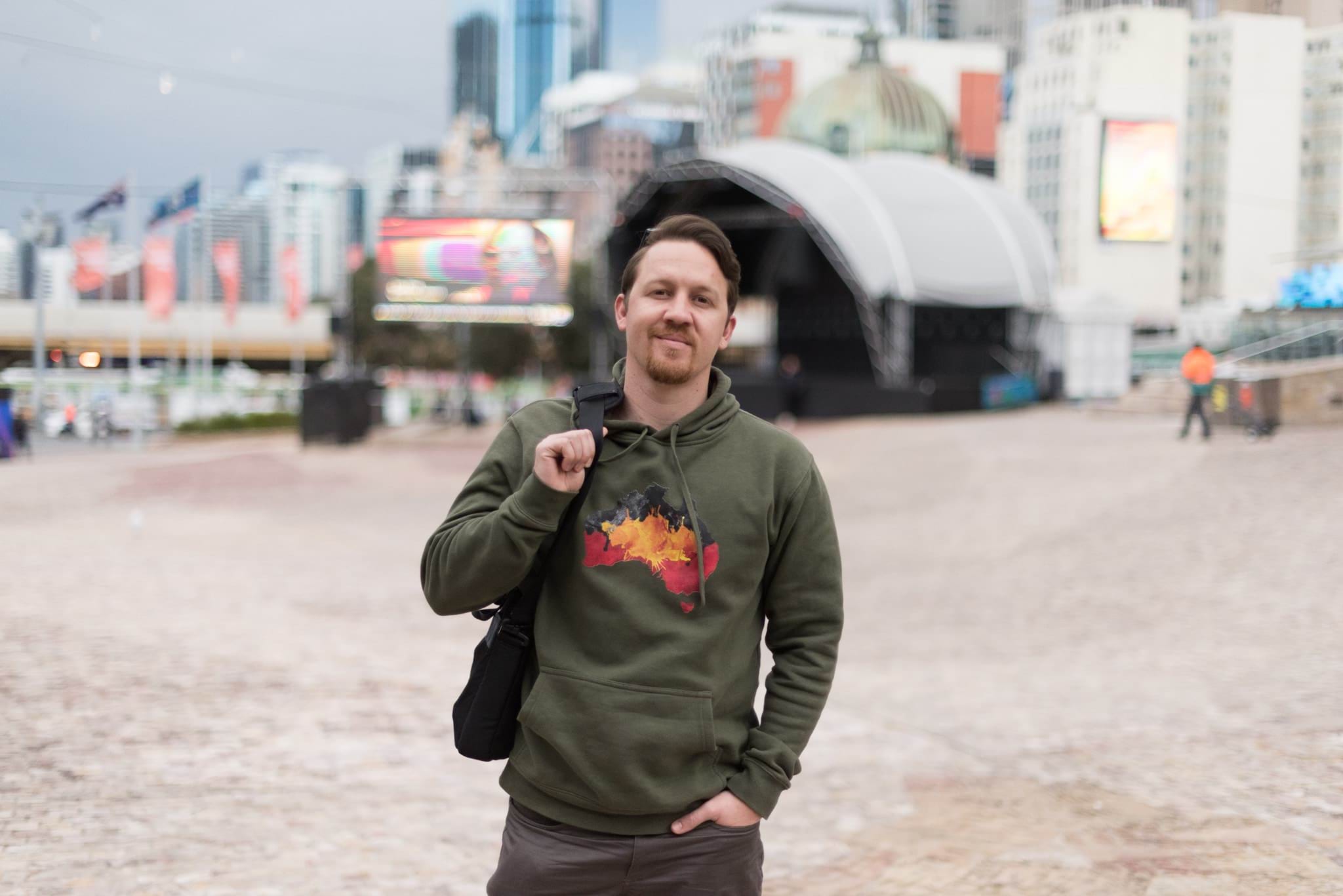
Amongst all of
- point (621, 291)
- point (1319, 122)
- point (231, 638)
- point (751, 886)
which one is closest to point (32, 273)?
point (231, 638)

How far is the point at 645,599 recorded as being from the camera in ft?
8.30

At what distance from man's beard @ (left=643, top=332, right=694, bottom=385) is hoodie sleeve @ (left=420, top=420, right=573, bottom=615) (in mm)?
307

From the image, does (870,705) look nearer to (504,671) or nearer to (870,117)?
(504,671)

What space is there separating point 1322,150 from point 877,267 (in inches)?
559

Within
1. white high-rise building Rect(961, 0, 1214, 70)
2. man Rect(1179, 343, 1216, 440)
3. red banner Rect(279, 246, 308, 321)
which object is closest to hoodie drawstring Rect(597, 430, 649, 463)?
white high-rise building Rect(961, 0, 1214, 70)

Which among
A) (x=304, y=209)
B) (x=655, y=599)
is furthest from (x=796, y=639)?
(x=304, y=209)

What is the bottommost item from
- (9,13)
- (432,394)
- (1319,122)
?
(432,394)

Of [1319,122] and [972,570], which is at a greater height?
[1319,122]

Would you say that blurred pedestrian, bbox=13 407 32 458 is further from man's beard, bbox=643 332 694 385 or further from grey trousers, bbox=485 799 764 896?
man's beard, bbox=643 332 694 385

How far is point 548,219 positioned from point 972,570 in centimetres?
1951

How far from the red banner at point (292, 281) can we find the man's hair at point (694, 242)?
Answer: 1297 inches

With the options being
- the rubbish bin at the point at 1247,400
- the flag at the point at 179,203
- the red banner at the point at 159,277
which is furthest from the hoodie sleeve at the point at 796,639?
the rubbish bin at the point at 1247,400

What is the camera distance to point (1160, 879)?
513 cm

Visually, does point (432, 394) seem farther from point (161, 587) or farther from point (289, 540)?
point (161, 587)
